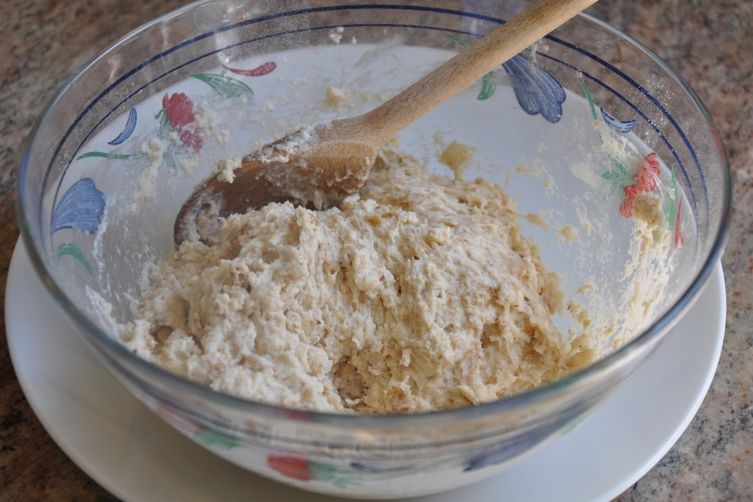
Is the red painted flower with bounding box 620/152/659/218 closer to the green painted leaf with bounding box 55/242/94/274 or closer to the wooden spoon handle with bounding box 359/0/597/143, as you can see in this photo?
the wooden spoon handle with bounding box 359/0/597/143

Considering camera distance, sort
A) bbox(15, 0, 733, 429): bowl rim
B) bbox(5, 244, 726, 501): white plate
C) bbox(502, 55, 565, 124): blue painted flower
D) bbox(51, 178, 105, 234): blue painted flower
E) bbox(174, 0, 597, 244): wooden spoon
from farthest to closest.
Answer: bbox(502, 55, 565, 124): blue painted flower, bbox(174, 0, 597, 244): wooden spoon, bbox(51, 178, 105, 234): blue painted flower, bbox(5, 244, 726, 501): white plate, bbox(15, 0, 733, 429): bowl rim

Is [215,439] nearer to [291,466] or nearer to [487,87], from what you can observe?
[291,466]

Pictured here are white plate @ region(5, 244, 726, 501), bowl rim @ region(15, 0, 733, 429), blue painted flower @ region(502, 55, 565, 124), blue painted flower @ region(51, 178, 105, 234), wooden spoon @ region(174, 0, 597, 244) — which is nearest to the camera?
bowl rim @ region(15, 0, 733, 429)

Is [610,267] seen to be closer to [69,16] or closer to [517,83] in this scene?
[517,83]

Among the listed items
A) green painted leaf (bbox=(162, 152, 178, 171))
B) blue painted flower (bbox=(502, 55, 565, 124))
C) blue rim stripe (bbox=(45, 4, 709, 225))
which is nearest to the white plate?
blue rim stripe (bbox=(45, 4, 709, 225))

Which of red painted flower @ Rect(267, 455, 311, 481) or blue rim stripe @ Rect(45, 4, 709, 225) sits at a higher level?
blue rim stripe @ Rect(45, 4, 709, 225)

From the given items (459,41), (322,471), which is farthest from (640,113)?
(322,471)

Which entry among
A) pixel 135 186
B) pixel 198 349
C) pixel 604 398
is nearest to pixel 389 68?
pixel 135 186
